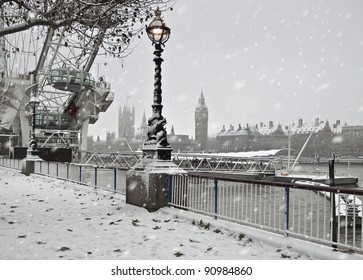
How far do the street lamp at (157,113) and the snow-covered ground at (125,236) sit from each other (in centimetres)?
180

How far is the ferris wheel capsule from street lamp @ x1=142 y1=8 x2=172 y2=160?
46.7 m

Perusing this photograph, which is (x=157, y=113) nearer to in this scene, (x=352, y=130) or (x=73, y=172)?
(x=73, y=172)

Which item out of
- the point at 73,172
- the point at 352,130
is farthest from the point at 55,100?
the point at 352,130

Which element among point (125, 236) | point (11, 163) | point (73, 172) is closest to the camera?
point (125, 236)

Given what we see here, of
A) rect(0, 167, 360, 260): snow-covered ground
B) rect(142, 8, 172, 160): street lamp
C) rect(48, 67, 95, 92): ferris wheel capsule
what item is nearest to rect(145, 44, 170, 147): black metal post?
rect(142, 8, 172, 160): street lamp

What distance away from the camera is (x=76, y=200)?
14.7 metres

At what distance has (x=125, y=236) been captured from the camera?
8.50 m

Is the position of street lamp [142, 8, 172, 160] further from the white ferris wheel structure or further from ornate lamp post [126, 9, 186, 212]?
the white ferris wheel structure

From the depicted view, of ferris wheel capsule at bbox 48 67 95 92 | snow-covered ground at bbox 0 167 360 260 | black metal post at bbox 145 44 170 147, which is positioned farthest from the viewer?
ferris wheel capsule at bbox 48 67 95 92

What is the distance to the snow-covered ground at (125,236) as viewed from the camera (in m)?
7.06

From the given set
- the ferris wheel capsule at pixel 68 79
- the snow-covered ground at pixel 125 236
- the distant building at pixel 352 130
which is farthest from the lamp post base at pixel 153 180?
the distant building at pixel 352 130

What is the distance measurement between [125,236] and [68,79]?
53.6 metres

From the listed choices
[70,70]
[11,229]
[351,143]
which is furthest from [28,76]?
[351,143]

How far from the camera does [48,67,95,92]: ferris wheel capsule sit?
5845cm
